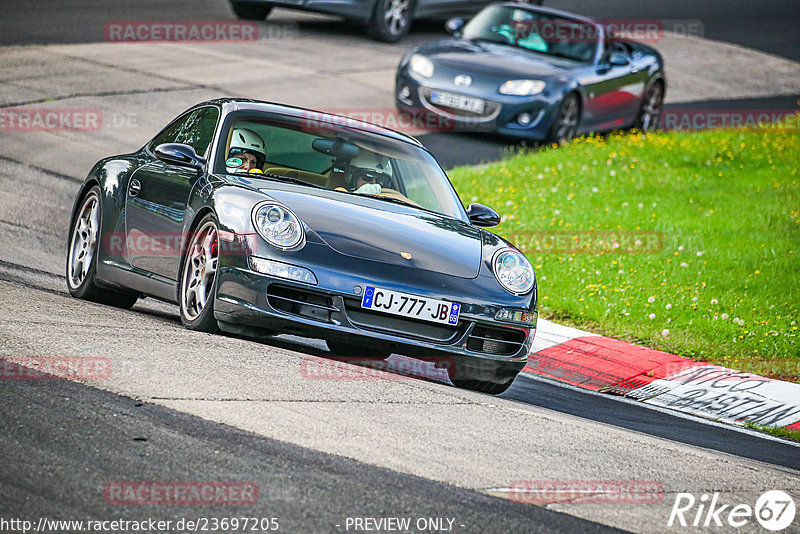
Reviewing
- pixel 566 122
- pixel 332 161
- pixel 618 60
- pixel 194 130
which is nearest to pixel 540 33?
pixel 618 60

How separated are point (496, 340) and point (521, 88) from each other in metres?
8.76

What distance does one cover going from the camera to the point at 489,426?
19.0 ft

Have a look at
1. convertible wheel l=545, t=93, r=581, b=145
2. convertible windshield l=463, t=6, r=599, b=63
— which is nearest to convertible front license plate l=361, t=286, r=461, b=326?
convertible wheel l=545, t=93, r=581, b=145

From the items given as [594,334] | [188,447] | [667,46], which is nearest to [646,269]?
[594,334]

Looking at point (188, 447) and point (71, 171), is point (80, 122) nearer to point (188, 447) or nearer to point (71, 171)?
point (71, 171)

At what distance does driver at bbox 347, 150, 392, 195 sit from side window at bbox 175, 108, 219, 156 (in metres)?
0.92

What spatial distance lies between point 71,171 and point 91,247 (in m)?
4.44

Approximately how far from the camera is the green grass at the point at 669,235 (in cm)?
991
